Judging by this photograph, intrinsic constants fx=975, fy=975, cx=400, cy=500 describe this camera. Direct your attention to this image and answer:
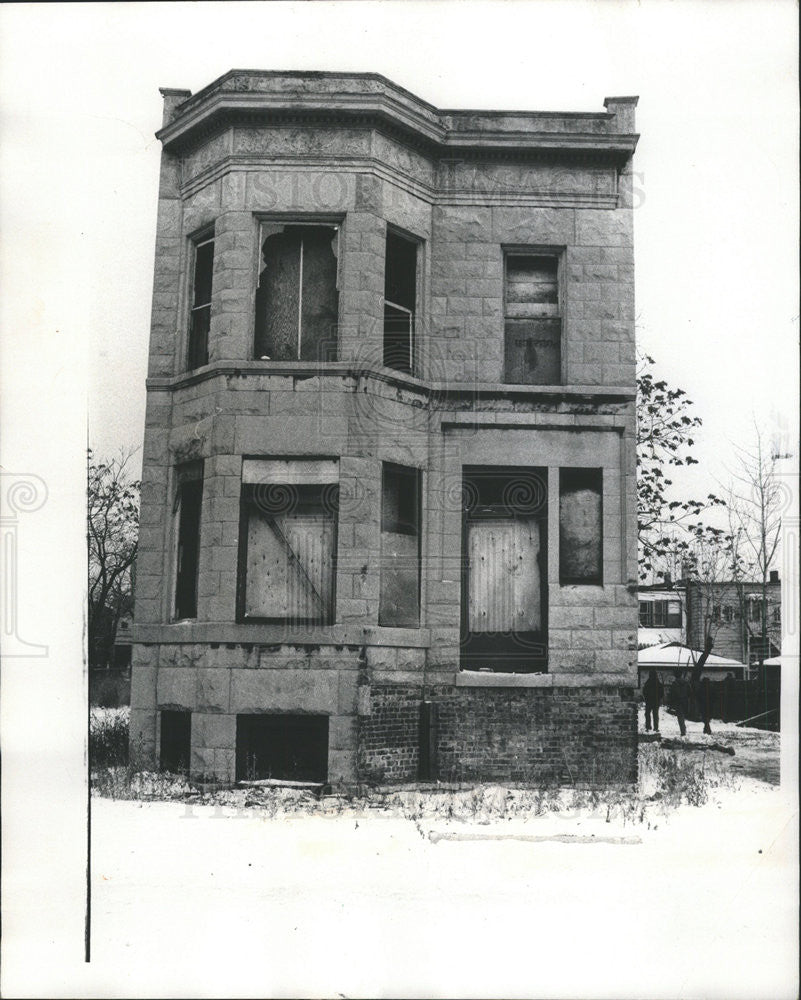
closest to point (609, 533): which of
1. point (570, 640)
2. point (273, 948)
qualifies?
point (570, 640)

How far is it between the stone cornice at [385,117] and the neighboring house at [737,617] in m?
4.48

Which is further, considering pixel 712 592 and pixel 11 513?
pixel 712 592

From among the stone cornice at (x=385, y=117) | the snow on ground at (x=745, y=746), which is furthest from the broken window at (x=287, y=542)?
the snow on ground at (x=745, y=746)

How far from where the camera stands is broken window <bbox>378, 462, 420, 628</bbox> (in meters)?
10.4

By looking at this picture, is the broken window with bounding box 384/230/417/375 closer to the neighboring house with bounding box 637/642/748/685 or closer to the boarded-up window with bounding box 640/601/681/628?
the boarded-up window with bounding box 640/601/681/628

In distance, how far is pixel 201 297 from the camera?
1090cm

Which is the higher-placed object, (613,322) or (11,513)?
(613,322)

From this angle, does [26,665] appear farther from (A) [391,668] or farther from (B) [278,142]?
(B) [278,142]

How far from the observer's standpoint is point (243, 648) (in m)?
10.1

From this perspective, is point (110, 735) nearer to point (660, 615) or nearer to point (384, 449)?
point (384, 449)

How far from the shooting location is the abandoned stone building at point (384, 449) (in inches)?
398

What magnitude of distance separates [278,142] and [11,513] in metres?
5.34

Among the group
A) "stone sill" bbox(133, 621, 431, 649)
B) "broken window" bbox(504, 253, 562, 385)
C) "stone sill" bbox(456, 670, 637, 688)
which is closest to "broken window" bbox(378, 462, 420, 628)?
"stone sill" bbox(133, 621, 431, 649)

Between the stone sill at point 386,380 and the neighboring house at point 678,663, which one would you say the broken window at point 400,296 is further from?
the neighboring house at point 678,663
